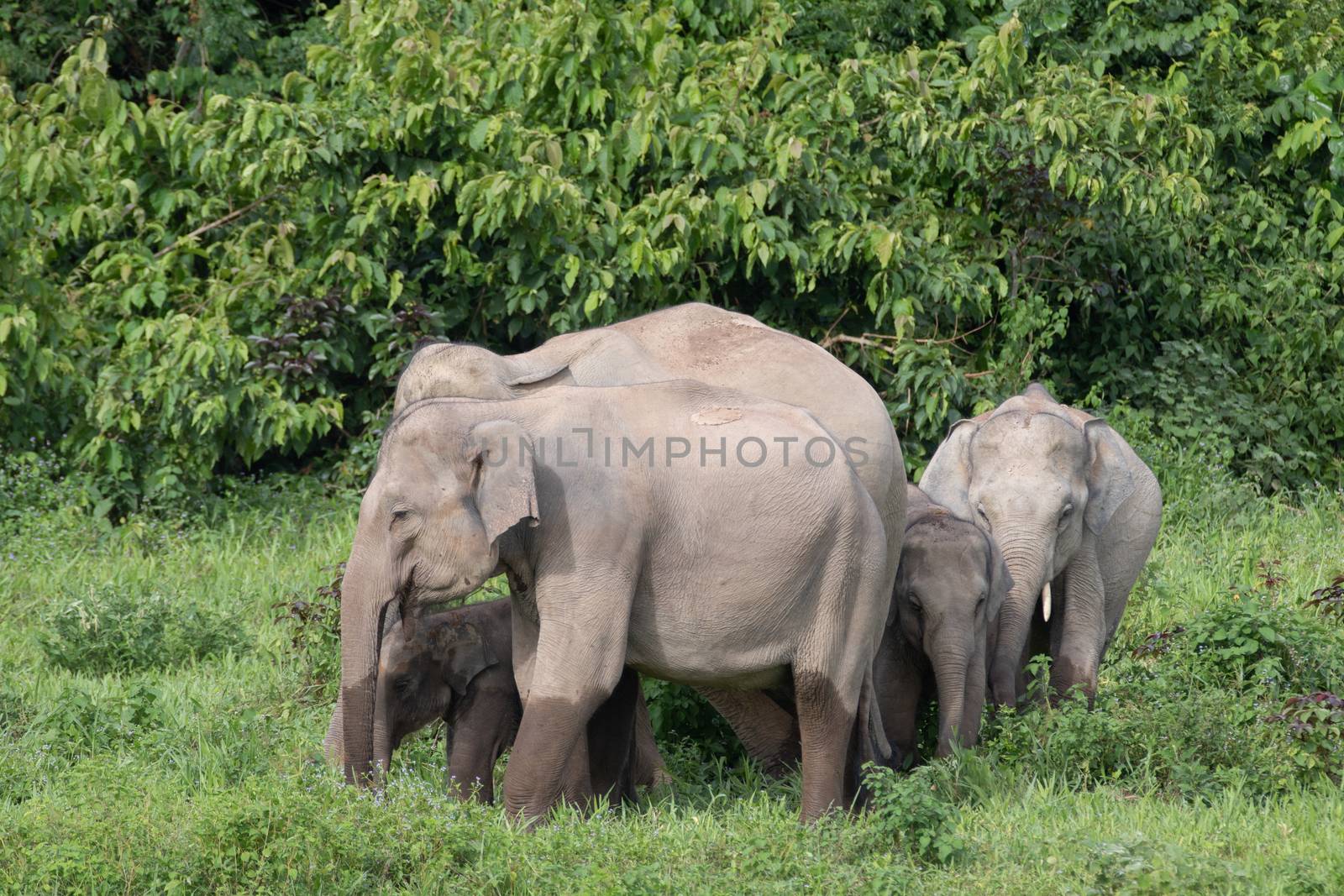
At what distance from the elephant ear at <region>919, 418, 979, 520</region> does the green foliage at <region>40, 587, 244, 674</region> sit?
2.67m

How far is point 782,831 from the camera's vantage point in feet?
15.7

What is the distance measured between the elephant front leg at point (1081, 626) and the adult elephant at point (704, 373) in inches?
45.8

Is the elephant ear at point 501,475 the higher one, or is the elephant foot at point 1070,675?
the elephant ear at point 501,475

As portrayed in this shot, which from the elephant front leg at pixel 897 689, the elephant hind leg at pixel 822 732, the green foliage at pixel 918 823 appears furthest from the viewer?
the elephant front leg at pixel 897 689

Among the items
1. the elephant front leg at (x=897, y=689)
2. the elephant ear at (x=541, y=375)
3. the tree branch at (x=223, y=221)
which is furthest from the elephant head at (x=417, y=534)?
the tree branch at (x=223, y=221)

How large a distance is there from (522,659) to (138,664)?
2.31 m

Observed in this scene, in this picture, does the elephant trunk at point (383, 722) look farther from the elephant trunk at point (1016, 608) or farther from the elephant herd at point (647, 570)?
the elephant trunk at point (1016, 608)

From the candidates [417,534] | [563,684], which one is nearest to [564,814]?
[563,684]

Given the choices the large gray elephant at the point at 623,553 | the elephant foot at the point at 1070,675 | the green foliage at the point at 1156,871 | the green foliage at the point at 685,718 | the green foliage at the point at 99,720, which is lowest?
the green foliage at the point at 685,718

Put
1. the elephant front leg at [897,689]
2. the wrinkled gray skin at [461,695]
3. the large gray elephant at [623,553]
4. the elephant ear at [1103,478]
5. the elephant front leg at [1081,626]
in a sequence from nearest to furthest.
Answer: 1. the large gray elephant at [623,553]
2. the wrinkled gray skin at [461,695]
3. the elephant front leg at [897,689]
4. the elephant front leg at [1081,626]
5. the elephant ear at [1103,478]

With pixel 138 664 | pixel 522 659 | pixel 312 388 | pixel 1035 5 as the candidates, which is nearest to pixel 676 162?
pixel 312 388

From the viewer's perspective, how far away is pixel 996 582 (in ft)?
19.4

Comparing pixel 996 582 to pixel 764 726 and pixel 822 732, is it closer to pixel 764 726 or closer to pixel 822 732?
pixel 764 726

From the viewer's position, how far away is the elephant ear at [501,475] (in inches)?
187
